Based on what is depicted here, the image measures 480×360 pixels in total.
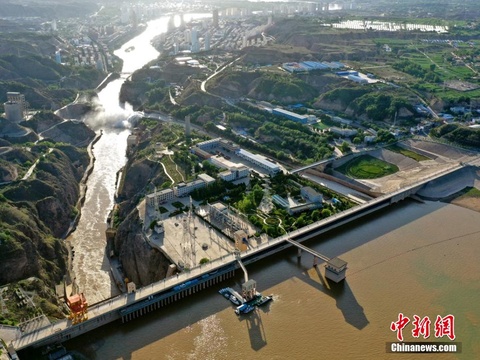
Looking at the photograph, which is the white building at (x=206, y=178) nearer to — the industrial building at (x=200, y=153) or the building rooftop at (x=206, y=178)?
the building rooftop at (x=206, y=178)

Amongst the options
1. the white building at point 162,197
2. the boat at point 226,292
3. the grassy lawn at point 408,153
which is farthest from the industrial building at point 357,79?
the boat at point 226,292

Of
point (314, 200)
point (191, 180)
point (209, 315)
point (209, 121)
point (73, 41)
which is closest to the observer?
point (209, 315)

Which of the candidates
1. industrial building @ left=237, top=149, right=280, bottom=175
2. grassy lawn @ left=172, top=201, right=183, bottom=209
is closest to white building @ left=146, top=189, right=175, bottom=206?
grassy lawn @ left=172, top=201, right=183, bottom=209

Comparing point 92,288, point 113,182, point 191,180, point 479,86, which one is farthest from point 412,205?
point 479,86

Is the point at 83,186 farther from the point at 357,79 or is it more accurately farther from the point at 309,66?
the point at 309,66

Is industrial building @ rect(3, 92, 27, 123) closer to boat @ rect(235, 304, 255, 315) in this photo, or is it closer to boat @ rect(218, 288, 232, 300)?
boat @ rect(218, 288, 232, 300)

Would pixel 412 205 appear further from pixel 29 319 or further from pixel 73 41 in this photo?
pixel 73 41

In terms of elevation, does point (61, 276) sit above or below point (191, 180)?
below

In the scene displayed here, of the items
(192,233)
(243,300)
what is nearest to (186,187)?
(192,233)
